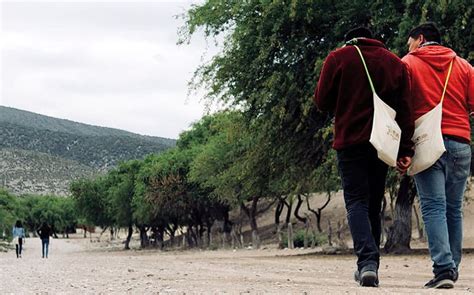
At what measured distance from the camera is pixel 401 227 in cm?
2400

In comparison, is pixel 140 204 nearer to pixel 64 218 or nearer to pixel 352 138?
pixel 352 138

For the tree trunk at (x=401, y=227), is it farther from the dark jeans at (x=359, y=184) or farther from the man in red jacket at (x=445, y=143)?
the dark jeans at (x=359, y=184)

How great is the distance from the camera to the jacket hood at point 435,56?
7617mm

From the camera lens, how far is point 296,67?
68.5 ft

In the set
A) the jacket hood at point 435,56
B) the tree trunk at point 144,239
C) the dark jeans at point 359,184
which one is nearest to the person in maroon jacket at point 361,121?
the dark jeans at point 359,184

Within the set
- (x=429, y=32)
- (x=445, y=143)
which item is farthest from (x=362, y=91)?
(x=429, y=32)

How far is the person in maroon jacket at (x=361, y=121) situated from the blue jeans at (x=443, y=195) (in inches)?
11.7

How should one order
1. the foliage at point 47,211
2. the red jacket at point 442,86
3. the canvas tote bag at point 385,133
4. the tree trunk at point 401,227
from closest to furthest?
the canvas tote bag at point 385,133 → the red jacket at point 442,86 → the tree trunk at point 401,227 → the foliage at point 47,211

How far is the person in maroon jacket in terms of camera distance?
286 inches

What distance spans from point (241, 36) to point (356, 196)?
1360 centimetres

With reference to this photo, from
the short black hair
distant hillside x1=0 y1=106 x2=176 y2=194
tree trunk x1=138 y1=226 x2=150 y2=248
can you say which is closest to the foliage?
distant hillside x1=0 y1=106 x2=176 y2=194

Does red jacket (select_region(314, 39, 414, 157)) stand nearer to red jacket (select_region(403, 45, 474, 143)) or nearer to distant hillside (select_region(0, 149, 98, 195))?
red jacket (select_region(403, 45, 474, 143))

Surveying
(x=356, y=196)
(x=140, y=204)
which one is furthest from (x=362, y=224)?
(x=140, y=204)

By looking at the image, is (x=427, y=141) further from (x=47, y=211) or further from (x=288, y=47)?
(x=47, y=211)
